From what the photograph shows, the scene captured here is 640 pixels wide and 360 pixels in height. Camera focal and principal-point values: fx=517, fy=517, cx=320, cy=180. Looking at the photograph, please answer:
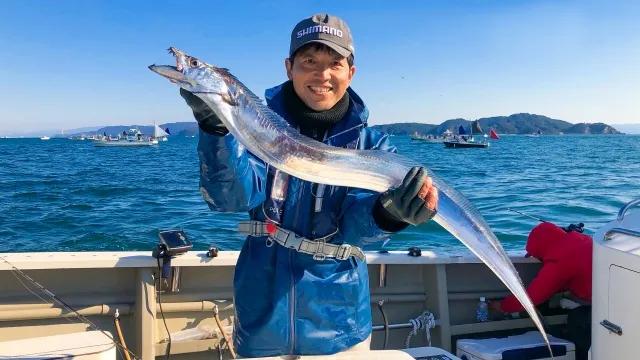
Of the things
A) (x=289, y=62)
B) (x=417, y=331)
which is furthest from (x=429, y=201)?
(x=417, y=331)

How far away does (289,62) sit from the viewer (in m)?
2.78

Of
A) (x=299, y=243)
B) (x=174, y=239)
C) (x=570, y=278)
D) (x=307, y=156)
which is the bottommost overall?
(x=570, y=278)

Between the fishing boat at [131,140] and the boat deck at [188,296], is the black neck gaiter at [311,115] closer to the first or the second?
the boat deck at [188,296]

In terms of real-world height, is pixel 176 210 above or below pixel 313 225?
below

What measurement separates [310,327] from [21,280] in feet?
9.17

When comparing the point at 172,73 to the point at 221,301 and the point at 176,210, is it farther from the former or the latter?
the point at 176,210

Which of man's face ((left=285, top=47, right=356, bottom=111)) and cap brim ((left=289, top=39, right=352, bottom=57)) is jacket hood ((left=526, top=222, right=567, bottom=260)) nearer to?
man's face ((left=285, top=47, right=356, bottom=111))

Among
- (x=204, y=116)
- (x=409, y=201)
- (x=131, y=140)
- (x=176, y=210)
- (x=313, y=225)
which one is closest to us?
(x=204, y=116)

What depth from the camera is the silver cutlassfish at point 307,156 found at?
219cm

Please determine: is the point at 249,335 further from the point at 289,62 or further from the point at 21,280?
the point at 21,280

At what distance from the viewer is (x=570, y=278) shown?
15.5 ft

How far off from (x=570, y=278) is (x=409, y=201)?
3044 millimetres

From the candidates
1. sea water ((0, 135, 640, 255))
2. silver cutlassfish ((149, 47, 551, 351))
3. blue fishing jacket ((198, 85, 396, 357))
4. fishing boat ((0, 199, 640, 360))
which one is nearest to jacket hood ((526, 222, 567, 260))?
→ fishing boat ((0, 199, 640, 360))

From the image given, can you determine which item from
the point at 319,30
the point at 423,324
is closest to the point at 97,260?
the point at 319,30
